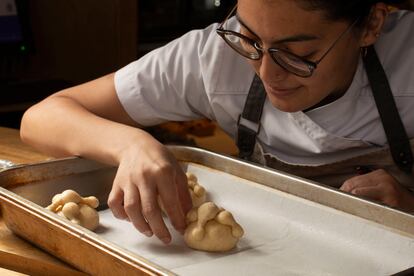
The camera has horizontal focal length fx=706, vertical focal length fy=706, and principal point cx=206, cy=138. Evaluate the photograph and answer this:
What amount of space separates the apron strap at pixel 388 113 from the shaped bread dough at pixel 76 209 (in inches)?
25.5

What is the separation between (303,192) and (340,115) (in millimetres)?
307

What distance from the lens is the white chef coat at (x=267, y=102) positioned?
5.01 ft

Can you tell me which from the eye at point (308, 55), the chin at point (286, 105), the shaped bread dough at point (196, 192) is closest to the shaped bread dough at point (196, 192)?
the shaped bread dough at point (196, 192)

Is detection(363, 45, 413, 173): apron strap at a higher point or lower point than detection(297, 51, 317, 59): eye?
lower

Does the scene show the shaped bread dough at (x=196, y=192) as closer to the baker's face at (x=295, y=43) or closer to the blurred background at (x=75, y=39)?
the baker's face at (x=295, y=43)

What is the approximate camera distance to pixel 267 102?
1.60 m

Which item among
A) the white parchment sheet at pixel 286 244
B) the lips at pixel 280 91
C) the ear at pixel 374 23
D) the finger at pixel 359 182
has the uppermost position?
the ear at pixel 374 23

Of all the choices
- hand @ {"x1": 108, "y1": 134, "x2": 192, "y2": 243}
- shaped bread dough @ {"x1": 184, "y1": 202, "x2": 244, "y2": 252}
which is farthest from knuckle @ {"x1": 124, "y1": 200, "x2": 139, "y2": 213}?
shaped bread dough @ {"x1": 184, "y1": 202, "x2": 244, "y2": 252}

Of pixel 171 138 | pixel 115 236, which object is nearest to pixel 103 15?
pixel 171 138

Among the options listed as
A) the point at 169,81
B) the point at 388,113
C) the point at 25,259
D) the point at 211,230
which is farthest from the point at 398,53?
the point at 25,259

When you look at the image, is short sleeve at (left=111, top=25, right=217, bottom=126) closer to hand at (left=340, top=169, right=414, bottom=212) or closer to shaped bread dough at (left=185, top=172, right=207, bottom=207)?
shaped bread dough at (left=185, top=172, right=207, bottom=207)

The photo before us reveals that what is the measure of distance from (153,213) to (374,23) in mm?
593

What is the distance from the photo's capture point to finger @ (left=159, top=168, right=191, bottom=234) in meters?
1.20

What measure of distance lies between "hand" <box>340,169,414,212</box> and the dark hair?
30 cm
